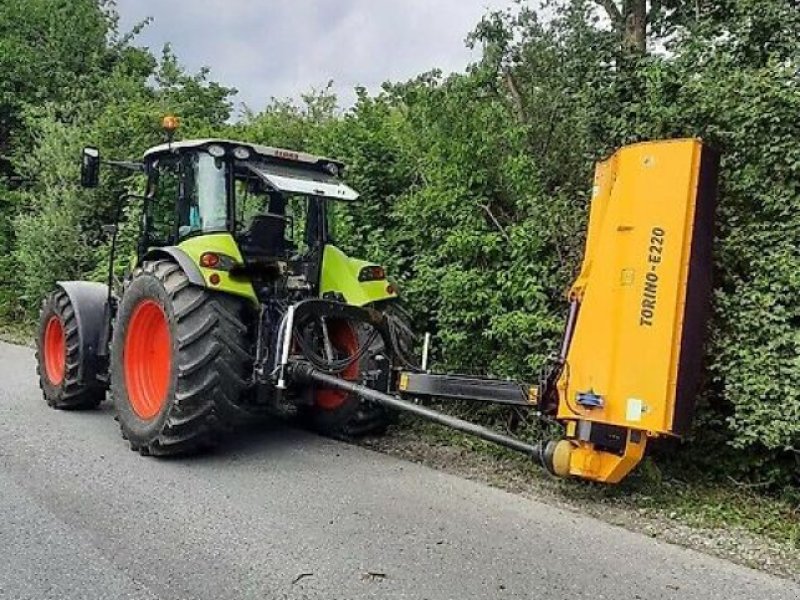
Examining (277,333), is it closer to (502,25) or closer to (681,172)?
(681,172)

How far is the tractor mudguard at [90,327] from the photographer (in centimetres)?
602

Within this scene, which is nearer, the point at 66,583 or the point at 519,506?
the point at 66,583

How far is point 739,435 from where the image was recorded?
13.9 feet

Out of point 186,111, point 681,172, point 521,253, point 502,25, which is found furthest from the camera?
point 186,111

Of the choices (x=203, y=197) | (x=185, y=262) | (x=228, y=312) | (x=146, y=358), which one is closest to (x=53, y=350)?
(x=146, y=358)

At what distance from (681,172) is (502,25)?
7068 mm

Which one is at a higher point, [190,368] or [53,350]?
[190,368]

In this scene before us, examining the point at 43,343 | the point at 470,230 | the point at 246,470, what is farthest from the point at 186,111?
the point at 246,470

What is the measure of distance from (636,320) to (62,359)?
15.5ft

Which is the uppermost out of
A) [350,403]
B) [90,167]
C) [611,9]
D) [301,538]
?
[611,9]

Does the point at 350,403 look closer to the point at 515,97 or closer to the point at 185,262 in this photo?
the point at 185,262

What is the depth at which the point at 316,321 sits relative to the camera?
5164mm

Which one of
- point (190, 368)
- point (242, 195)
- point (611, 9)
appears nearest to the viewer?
point (190, 368)

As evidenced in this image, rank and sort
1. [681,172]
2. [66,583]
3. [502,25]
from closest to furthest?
[66,583] → [681,172] → [502,25]
